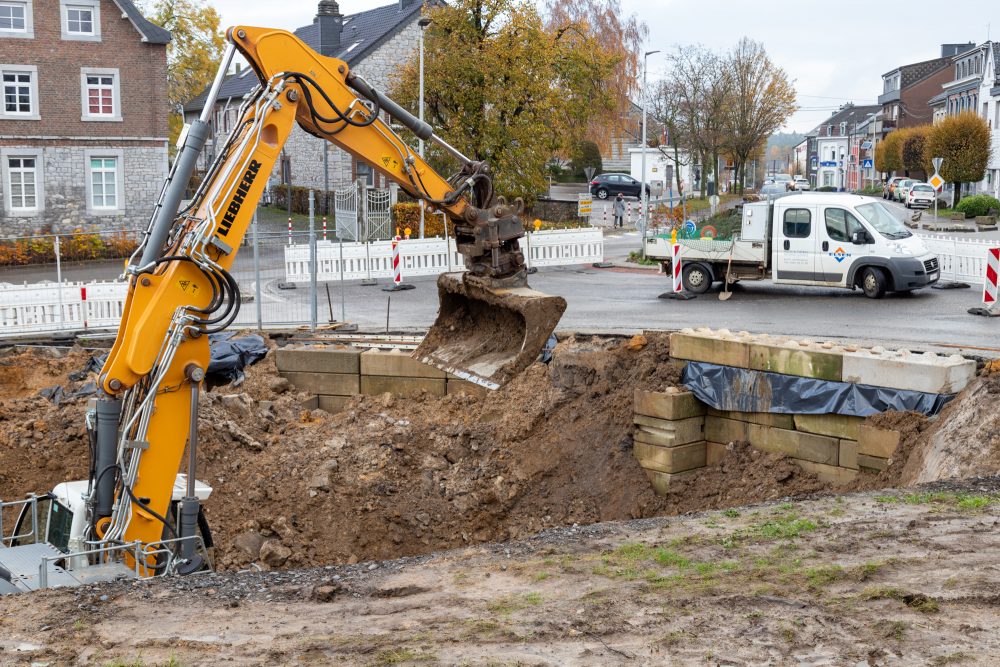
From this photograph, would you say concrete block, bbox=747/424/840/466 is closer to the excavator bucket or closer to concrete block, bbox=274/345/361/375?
the excavator bucket

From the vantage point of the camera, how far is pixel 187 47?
190 ft

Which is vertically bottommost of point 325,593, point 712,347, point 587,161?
point 325,593

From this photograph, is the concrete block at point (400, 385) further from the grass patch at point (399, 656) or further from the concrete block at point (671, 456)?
the grass patch at point (399, 656)

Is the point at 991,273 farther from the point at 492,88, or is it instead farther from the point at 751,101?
the point at 751,101

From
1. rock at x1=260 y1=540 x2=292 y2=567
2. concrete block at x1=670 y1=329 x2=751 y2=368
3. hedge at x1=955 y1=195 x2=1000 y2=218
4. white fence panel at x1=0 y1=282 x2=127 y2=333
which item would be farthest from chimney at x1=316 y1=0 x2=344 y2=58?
rock at x1=260 y1=540 x2=292 y2=567

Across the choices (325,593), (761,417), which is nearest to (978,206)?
(761,417)

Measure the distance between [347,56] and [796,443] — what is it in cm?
3938

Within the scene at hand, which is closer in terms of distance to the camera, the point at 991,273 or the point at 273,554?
the point at 273,554

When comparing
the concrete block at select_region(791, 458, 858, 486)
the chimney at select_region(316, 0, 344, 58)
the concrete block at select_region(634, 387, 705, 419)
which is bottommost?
the concrete block at select_region(791, 458, 858, 486)

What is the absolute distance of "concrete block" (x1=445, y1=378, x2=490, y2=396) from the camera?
13.8 meters

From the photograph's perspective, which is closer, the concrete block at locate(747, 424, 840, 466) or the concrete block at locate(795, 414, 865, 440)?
the concrete block at locate(795, 414, 865, 440)

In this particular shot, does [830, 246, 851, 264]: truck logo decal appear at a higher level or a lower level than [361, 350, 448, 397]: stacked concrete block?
higher

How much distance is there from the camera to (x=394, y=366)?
14.7m

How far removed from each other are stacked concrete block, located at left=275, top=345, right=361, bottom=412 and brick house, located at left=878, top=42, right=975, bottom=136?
8651 centimetres
